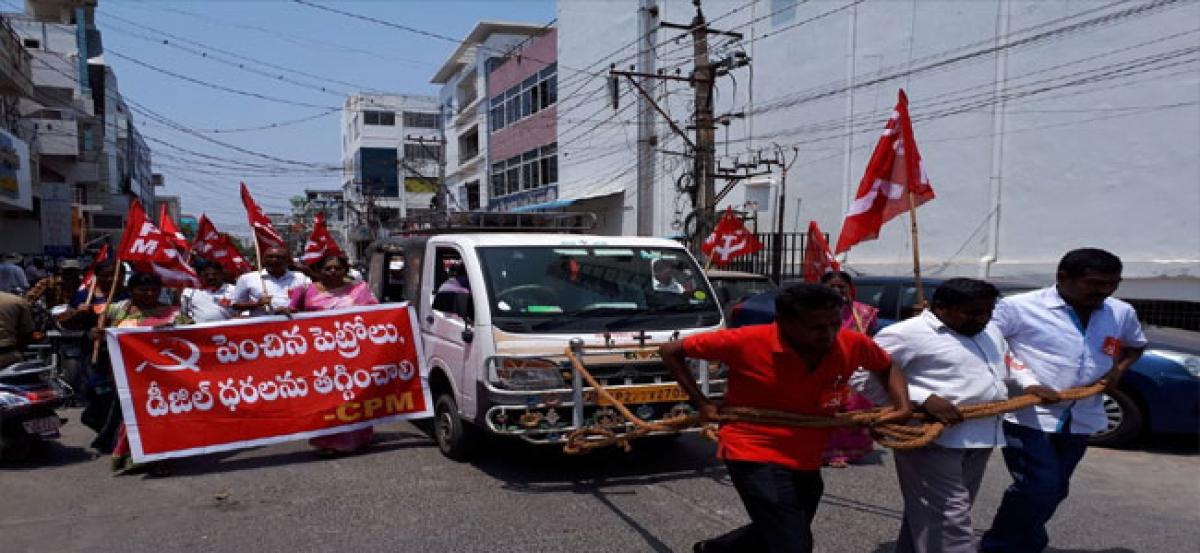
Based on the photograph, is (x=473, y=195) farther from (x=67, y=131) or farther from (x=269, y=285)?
(x=269, y=285)

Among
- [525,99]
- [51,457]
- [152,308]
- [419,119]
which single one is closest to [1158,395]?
[152,308]

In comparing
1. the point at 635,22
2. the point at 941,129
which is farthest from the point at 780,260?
the point at 635,22

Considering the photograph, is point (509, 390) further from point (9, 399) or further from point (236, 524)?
point (9, 399)

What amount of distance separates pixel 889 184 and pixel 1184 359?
11.7 ft

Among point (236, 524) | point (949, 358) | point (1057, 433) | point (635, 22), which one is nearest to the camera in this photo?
point (949, 358)

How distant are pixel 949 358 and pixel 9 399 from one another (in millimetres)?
6296

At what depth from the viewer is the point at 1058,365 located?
11.8ft

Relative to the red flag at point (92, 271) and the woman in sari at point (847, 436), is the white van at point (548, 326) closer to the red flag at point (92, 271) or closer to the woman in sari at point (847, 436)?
the woman in sari at point (847, 436)

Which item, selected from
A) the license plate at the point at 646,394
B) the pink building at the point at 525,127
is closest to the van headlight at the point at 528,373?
the license plate at the point at 646,394

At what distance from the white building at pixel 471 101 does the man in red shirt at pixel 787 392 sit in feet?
98.7

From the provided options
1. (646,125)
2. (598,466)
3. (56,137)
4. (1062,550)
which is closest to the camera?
(1062,550)

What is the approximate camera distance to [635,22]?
2414 centimetres

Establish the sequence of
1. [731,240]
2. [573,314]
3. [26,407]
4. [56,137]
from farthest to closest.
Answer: [56,137], [731,240], [26,407], [573,314]

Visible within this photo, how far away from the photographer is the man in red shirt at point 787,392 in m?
2.87
